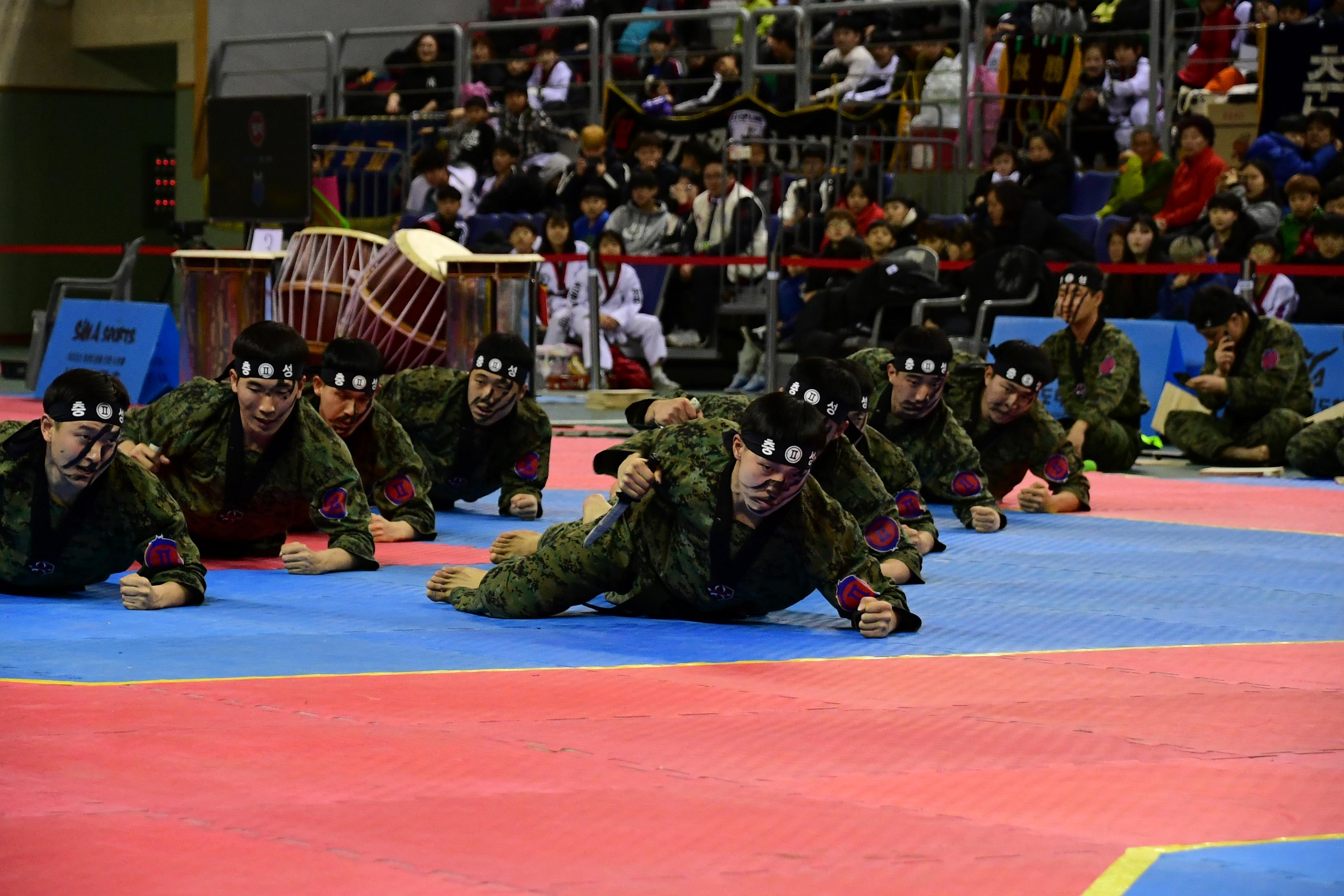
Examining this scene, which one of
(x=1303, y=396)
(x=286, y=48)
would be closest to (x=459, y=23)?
(x=286, y=48)

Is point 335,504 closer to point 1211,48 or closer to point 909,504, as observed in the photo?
point 909,504

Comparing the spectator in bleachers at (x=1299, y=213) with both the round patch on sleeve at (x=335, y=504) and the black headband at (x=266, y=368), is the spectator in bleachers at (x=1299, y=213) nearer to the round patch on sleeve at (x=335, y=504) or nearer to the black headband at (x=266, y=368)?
the round patch on sleeve at (x=335, y=504)

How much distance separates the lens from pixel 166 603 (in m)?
6.25

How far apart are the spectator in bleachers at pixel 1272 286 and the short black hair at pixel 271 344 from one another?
27.2 feet

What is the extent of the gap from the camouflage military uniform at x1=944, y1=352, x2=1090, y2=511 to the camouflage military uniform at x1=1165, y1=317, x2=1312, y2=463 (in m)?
2.47

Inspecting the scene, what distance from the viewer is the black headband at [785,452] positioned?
5.50 meters

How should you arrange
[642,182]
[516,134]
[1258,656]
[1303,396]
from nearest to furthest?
1. [1258,656]
2. [1303,396]
3. [642,182]
4. [516,134]

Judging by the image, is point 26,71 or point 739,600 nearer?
point 739,600

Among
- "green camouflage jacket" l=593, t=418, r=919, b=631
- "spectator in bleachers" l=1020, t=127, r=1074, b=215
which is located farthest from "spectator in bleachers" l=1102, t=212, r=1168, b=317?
"green camouflage jacket" l=593, t=418, r=919, b=631

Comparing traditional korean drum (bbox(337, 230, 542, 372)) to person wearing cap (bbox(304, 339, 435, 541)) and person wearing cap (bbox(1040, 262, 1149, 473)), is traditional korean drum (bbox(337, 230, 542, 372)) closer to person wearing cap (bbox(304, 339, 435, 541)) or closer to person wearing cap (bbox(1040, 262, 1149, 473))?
person wearing cap (bbox(1040, 262, 1149, 473))

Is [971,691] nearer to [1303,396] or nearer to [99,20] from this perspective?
[1303,396]

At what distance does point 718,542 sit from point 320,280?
744cm

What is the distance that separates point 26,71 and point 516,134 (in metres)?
7.33

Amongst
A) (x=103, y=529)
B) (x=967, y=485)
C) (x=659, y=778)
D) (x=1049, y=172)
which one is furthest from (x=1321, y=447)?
(x=659, y=778)
